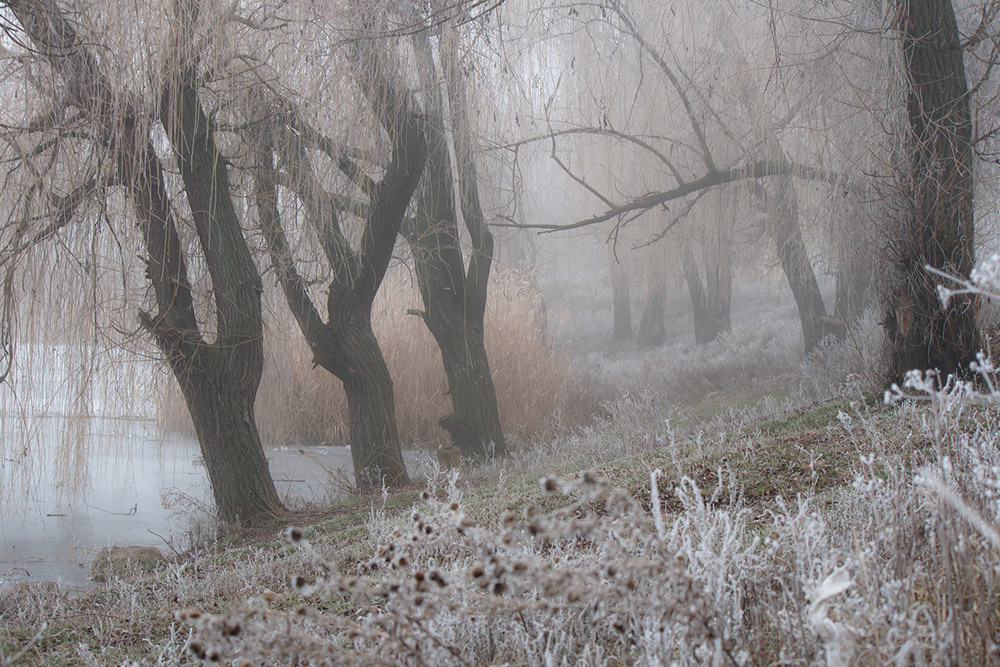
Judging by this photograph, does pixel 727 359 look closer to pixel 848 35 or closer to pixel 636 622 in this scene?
pixel 848 35

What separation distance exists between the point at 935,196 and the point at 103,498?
7.24 meters

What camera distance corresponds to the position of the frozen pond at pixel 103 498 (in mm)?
5410

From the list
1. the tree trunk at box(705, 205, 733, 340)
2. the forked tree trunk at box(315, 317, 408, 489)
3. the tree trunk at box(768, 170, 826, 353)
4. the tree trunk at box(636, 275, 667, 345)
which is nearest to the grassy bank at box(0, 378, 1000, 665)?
the forked tree trunk at box(315, 317, 408, 489)

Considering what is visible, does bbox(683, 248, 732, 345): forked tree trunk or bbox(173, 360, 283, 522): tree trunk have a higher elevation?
bbox(683, 248, 732, 345): forked tree trunk

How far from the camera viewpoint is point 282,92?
240 inches

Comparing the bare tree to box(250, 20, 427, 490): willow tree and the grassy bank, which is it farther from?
the grassy bank

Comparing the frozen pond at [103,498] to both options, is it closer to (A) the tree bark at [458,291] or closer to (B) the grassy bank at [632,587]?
(A) the tree bark at [458,291]

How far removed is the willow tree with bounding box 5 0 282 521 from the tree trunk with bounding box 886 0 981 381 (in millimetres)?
4578

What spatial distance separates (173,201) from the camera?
6207 millimetres

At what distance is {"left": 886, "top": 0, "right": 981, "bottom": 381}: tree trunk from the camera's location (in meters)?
5.59

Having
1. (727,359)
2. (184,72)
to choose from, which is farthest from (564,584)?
(727,359)

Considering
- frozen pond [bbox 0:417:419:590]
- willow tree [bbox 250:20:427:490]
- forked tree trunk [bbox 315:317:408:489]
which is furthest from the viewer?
forked tree trunk [bbox 315:317:408:489]

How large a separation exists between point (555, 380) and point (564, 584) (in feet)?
32.3

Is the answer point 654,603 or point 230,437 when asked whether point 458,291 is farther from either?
point 654,603
